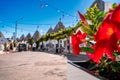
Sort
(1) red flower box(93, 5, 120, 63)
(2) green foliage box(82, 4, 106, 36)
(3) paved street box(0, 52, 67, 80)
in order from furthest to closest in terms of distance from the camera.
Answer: (3) paved street box(0, 52, 67, 80) < (2) green foliage box(82, 4, 106, 36) < (1) red flower box(93, 5, 120, 63)

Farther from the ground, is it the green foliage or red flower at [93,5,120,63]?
the green foliage

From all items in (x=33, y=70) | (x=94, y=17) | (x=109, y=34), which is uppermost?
(x=94, y=17)

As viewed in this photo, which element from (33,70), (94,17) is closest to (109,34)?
(94,17)

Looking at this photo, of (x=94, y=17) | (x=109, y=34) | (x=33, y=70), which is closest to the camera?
(x=109, y=34)

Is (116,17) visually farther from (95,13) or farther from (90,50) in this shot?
(95,13)

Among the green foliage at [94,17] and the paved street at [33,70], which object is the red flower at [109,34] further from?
the paved street at [33,70]

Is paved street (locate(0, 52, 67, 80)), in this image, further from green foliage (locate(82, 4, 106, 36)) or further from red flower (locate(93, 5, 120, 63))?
red flower (locate(93, 5, 120, 63))

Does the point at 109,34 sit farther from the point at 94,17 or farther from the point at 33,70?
the point at 33,70

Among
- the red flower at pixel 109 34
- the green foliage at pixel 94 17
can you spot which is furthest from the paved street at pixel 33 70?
the red flower at pixel 109 34

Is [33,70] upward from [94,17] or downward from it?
downward

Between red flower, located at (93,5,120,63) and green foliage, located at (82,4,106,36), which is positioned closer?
red flower, located at (93,5,120,63)

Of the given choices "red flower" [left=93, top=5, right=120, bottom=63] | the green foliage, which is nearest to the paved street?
the green foliage

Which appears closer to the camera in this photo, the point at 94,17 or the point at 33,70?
the point at 94,17

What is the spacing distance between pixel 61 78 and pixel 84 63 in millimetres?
5774
